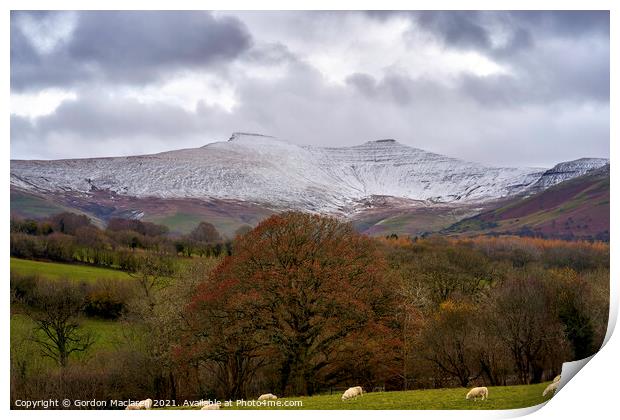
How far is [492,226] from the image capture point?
18.4 meters

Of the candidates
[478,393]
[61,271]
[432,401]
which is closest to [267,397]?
[432,401]

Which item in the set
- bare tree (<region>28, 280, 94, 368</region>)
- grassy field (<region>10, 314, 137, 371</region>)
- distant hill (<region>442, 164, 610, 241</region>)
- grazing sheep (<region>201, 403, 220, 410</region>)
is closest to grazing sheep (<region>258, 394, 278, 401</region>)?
grazing sheep (<region>201, 403, 220, 410</region>)

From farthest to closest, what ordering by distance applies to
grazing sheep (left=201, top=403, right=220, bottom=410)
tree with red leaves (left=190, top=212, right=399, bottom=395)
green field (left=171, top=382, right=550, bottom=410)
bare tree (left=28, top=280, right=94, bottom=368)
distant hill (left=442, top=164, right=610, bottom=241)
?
bare tree (left=28, top=280, right=94, bottom=368), tree with red leaves (left=190, top=212, right=399, bottom=395), distant hill (left=442, top=164, right=610, bottom=241), grazing sheep (left=201, top=403, right=220, bottom=410), green field (left=171, top=382, right=550, bottom=410)

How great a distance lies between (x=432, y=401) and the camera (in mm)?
12578

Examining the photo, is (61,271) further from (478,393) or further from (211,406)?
(478,393)

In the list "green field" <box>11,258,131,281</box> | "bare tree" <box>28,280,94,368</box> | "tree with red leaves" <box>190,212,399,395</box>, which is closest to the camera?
"green field" <box>11,258,131,281</box>

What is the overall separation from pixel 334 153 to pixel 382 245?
4.26 meters

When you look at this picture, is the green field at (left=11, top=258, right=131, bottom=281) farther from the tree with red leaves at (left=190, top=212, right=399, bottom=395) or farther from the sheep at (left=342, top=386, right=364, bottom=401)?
the sheep at (left=342, top=386, right=364, bottom=401)

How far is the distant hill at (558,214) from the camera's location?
531 inches

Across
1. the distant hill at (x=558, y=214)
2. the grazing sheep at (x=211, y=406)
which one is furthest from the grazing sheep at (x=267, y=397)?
the distant hill at (x=558, y=214)

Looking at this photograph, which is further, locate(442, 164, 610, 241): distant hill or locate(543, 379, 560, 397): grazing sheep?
locate(442, 164, 610, 241): distant hill

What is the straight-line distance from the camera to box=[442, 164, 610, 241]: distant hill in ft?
44.3

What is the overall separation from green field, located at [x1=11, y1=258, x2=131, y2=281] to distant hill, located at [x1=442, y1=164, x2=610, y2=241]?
9793mm
